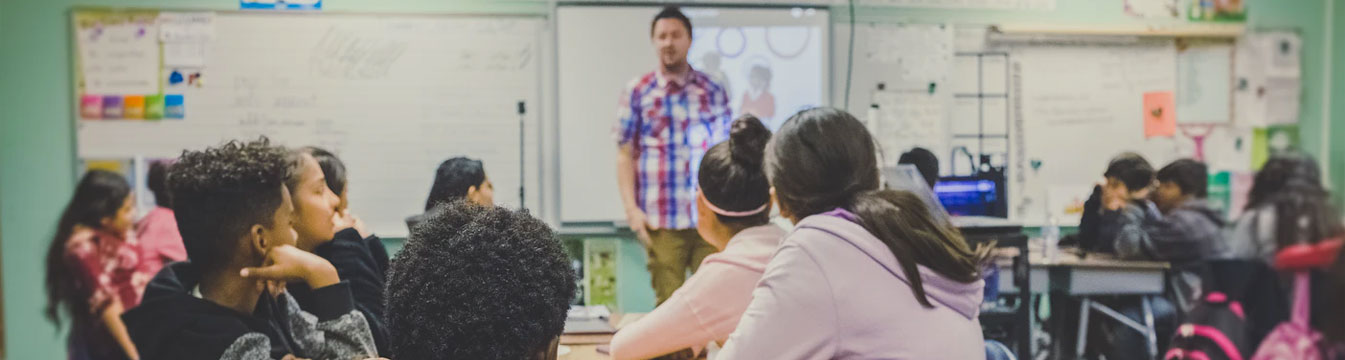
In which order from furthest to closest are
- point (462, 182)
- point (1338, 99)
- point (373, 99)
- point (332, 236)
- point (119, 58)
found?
point (373, 99)
point (119, 58)
point (462, 182)
point (1338, 99)
point (332, 236)

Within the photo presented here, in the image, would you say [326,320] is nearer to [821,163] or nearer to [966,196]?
[821,163]

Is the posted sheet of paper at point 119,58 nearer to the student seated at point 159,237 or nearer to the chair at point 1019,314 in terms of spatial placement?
the student seated at point 159,237

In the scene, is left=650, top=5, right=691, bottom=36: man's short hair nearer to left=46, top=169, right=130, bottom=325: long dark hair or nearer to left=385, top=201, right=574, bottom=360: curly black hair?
left=46, top=169, right=130, bottom=325: long dark hair

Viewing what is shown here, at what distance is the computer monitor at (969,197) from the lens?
3348 millimetres

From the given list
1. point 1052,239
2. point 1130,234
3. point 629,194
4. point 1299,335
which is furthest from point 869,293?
point 1052,239

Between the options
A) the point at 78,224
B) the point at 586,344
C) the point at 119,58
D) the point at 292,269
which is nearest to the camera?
the point at 292,269

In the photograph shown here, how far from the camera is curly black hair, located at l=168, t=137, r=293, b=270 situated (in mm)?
1474

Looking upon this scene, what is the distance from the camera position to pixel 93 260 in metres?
3.48

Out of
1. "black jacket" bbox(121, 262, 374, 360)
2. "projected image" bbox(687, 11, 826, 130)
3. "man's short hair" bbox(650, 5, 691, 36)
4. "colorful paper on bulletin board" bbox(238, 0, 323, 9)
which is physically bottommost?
"black jacket" bbox(121, 262, 374, 360)

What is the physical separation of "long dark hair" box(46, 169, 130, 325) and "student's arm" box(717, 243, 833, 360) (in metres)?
3.04

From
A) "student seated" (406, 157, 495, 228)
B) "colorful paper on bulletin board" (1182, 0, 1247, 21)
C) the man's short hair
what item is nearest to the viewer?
"student seated" (406, 157, 495, 228)

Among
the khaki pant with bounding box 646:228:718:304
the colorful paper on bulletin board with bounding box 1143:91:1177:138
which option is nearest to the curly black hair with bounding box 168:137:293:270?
the khaki pant with bounding box 646:228:718:304

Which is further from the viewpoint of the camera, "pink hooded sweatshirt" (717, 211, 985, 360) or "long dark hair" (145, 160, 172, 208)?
"long dark hair" (145, 160, 172, 208)

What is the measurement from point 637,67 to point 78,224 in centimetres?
231
